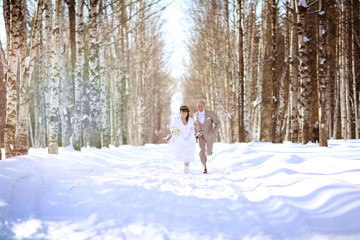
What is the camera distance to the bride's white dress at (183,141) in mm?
7255

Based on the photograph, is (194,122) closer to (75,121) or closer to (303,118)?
(303,118)

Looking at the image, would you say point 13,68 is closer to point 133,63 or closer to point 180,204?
point 180,204

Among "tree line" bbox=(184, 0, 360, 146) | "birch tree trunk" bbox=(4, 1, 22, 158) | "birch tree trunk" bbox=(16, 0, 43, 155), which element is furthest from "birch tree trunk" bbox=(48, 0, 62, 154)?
"tree line" bbox=(184, 0, 360, 146)

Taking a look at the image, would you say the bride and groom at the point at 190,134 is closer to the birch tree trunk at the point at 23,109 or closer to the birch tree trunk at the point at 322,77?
the birch tree trunk at the point at 23,109

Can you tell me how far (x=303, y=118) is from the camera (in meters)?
11.0

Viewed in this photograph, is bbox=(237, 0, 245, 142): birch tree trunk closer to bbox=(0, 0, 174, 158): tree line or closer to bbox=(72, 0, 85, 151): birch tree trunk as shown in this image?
bbox=(0, 0, 174, 158): tree line

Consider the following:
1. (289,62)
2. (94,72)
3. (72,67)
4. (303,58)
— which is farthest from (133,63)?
(303,58)

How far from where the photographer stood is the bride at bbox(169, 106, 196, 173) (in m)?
7.28

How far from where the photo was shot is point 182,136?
24.4 feet

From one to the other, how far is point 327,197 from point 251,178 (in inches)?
81.8

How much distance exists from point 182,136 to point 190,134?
0.23m

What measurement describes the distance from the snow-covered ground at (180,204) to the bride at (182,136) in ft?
4.35

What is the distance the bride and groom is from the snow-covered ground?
128 centimetres

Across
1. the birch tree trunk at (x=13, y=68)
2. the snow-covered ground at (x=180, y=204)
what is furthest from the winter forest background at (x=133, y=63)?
the snow-covered ground at (x=180, y=204)
